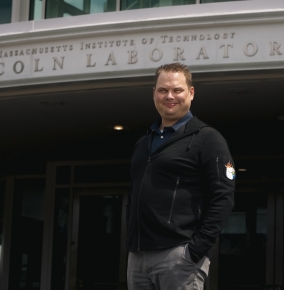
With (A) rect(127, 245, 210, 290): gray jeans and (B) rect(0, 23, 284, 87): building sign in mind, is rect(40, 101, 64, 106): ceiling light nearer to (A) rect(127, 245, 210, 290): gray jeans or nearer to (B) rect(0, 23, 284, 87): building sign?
(B) rect(0, 23, 284, 87): building sign

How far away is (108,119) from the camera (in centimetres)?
957

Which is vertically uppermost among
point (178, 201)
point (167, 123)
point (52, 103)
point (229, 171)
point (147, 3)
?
point (147, 3)

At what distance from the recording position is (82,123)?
9.85m

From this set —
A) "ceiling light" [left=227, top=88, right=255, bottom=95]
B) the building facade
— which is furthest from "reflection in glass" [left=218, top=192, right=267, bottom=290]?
"ceiling light" [left=227, top=88, right=255, bottom=95]

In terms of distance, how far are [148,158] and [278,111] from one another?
Answer: 5.88m

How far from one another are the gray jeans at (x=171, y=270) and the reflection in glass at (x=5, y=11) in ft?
21.5

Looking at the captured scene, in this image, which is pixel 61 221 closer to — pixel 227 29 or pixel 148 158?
pixel 227 29

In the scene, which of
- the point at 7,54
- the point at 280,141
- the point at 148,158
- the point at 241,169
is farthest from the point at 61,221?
the point at 148,158

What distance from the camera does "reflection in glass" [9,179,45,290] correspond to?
13883 millimetres

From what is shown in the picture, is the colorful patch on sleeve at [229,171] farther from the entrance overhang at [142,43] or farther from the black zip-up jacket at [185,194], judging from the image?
the entrance overhang at [142,43]

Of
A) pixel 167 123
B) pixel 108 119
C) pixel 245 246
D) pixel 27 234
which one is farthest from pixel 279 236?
pixel 167 123

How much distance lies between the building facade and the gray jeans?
13.9 ft

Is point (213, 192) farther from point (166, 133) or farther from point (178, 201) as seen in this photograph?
point (166, 133)

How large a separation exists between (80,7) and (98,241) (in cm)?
525
